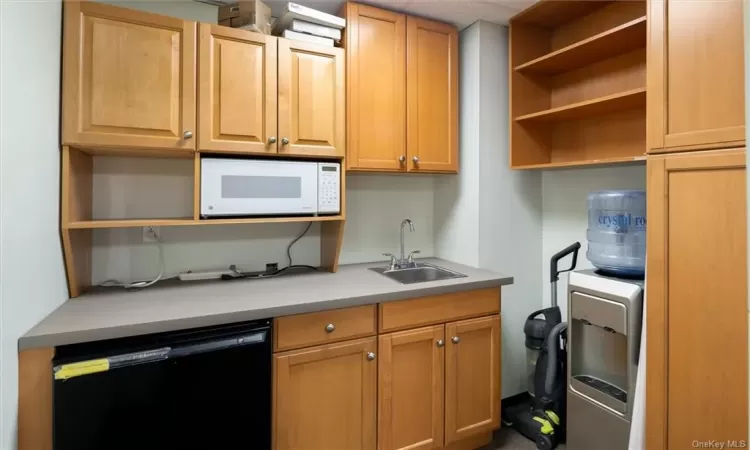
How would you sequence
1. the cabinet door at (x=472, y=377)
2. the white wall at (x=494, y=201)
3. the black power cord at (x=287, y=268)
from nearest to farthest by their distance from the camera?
the cabinet door at (x=472, y=377), the black power cord at (x=287, y=268), the white wall at (x=494, y=201)

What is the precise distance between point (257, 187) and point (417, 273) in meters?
1.09

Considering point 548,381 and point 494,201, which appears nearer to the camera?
point 548,381

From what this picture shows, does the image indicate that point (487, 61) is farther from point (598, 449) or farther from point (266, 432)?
point (266, 432)

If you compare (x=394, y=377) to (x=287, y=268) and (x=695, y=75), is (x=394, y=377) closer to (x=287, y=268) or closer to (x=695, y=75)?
(x=287, y=268)

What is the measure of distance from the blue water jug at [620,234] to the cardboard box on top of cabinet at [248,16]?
1.88 m

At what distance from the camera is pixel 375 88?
2100 millimetres

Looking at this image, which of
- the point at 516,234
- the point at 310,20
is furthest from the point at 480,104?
the point at 310,20

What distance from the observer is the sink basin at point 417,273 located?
2.20m

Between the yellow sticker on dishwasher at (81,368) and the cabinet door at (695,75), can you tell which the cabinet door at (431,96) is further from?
the yellow sticker on dishwasher at (81,368)

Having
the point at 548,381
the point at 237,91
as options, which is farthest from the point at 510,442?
the point at 237,91

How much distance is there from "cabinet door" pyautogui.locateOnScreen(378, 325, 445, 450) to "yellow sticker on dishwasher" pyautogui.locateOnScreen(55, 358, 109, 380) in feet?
3.43

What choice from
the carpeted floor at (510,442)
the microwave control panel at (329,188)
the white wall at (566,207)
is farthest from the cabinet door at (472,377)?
the microwave control panel at (329,188)

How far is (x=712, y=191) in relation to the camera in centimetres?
126

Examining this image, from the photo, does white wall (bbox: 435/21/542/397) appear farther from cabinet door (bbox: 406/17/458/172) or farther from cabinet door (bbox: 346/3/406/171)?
cabinet door (bbox: 346/3/406/171)
